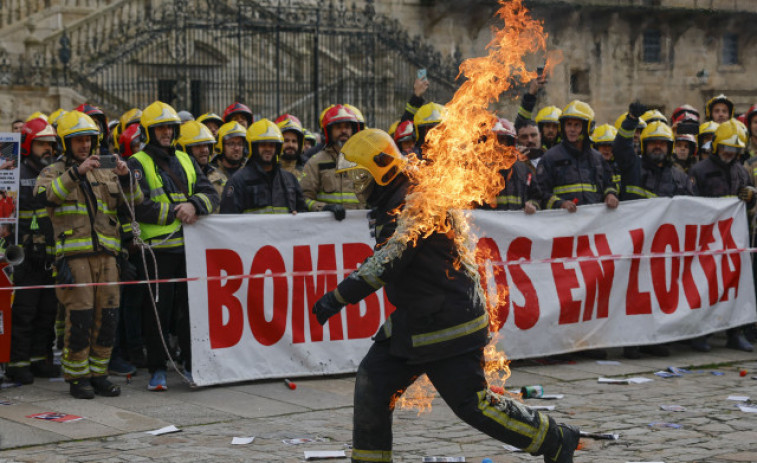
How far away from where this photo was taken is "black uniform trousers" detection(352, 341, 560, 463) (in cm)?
562

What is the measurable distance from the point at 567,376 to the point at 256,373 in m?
2.66

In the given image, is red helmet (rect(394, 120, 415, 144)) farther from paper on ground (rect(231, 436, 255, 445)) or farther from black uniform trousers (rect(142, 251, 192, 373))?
paper on ground (rect(231, 436, 255, 445))

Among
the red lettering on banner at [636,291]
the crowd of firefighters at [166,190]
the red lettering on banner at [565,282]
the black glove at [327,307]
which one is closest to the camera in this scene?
the black glove at [327,307]

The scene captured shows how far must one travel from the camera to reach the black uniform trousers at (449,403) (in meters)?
5.62

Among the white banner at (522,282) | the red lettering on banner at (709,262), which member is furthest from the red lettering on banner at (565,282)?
the red lettering on banner at (709,262)

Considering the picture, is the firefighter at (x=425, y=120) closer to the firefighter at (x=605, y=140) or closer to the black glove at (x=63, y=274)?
the firefighter at (x=605, y=140)

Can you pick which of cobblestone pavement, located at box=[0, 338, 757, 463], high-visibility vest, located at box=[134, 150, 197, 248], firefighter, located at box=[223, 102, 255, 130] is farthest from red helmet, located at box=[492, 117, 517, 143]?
high-visibility vest, located at box=[134, 150, 197, 248]

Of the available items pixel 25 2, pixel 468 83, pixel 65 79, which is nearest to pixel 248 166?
pixel 468 83

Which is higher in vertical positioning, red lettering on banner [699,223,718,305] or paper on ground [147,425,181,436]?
red lettering on banner [699,223,718,305]

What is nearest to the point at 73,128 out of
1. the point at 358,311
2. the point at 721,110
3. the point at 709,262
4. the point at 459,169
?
the point at 358,311

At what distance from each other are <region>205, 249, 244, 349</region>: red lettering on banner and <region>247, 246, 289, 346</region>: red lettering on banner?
4.3 inches

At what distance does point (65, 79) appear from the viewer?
21141 millimetres

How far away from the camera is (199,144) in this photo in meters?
10.2

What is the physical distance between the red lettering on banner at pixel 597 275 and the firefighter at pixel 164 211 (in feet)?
11.8
